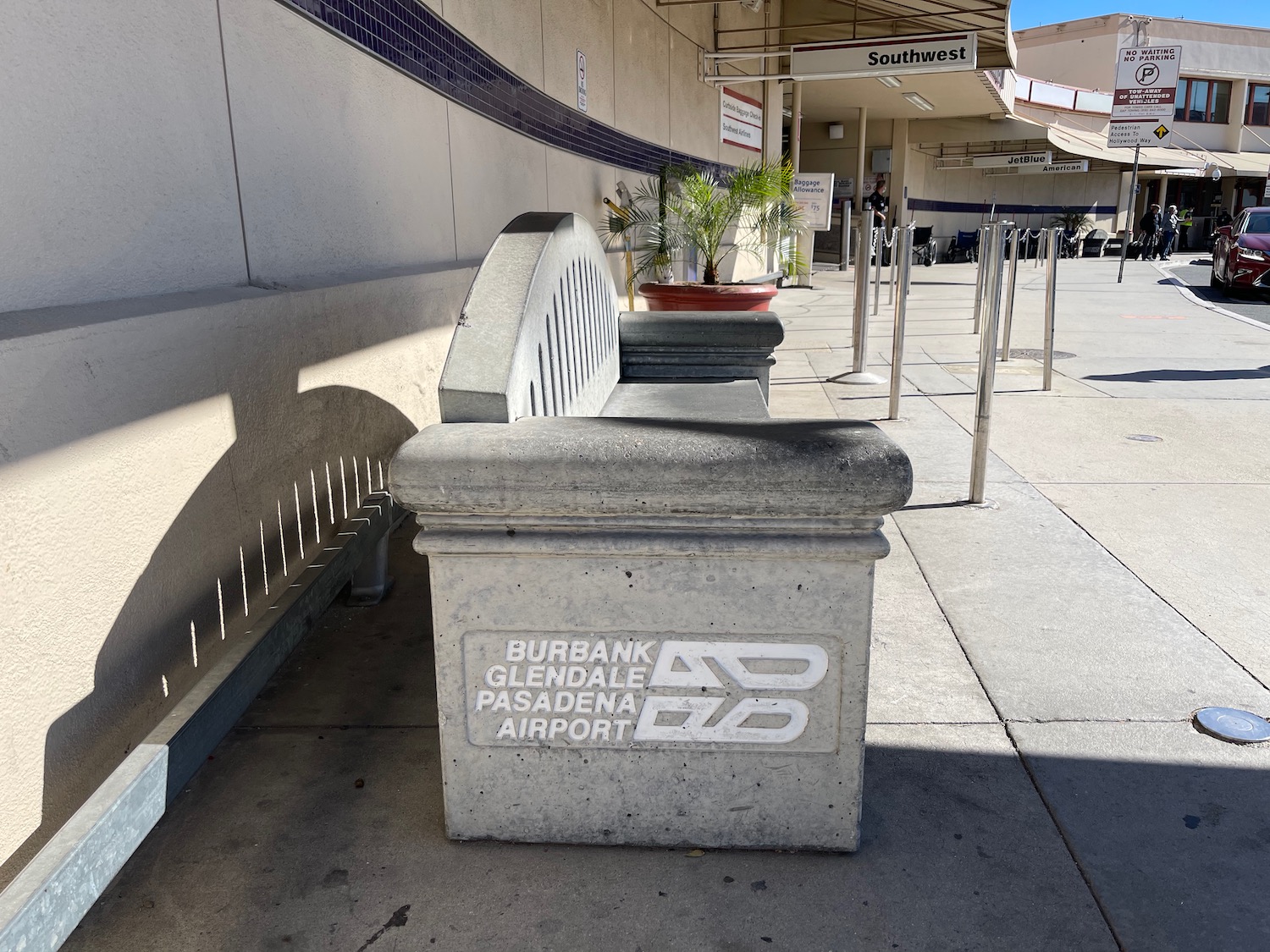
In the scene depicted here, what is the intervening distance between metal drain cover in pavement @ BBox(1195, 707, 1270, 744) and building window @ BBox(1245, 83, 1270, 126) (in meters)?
53.0

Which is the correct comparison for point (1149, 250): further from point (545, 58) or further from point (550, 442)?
point (550, 442)

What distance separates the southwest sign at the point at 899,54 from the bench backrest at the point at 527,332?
1076 centimetres

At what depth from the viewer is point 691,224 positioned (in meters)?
10.9

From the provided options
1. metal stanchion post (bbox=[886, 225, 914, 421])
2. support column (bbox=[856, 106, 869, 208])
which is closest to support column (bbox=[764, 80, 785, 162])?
support column (bbox=[856, 106, 869, 208])

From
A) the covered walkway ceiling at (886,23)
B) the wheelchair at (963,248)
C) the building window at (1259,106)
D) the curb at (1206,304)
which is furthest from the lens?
the building window at (1259,106)

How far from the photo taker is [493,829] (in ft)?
6.95

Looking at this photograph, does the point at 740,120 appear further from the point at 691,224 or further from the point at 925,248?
the point at 925,248

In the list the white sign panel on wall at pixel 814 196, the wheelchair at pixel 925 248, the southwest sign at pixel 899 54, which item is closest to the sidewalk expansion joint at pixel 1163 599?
the southwest sign at pixel 899 54

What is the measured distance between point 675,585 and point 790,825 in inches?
23.8

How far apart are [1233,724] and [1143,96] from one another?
1019 inches

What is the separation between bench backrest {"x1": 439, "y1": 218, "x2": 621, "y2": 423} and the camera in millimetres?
2066

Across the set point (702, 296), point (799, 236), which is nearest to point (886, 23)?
point (799, 236)

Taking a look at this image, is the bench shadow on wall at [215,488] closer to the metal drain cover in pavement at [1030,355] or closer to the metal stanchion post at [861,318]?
the metal stanchion post at [861,318]

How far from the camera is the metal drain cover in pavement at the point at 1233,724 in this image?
253 cm
